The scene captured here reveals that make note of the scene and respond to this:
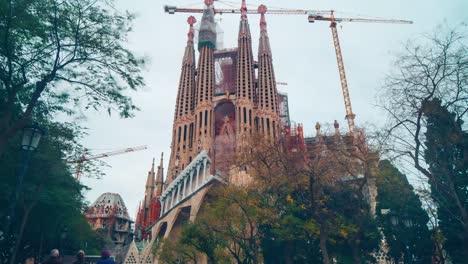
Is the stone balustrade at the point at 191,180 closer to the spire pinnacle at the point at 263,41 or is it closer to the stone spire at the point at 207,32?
the stone spire at the point at 207,32

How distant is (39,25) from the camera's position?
9594 millimetres

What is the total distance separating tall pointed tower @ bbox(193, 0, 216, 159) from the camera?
54.8 metres

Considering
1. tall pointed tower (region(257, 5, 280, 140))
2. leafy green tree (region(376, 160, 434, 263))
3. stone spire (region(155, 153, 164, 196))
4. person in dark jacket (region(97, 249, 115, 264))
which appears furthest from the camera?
stone spire (region(155, 153, 164, 196))

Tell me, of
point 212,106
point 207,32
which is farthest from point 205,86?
point 207,32

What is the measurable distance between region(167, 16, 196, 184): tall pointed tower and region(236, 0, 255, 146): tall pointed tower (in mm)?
9303

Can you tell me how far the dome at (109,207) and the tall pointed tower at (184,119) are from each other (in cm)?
2615

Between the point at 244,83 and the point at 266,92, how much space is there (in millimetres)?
4103

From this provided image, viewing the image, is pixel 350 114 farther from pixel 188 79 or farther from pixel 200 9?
pixel 200 9

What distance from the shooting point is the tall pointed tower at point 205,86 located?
54750 mm

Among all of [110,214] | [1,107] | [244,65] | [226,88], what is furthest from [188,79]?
[1,107]

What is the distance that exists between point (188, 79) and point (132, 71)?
179ft

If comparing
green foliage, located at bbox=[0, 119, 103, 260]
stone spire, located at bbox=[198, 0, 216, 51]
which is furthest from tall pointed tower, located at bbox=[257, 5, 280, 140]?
green foliage, located at bbox=[0, 119, 103, 260]

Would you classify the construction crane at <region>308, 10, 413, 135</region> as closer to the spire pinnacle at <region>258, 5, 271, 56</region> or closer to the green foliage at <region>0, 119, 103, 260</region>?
the spire pinnacle at <region>258, 5, 271, 56</region>

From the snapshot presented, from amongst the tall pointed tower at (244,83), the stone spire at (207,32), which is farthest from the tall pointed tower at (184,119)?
the tall pointed tower at (244,83)
